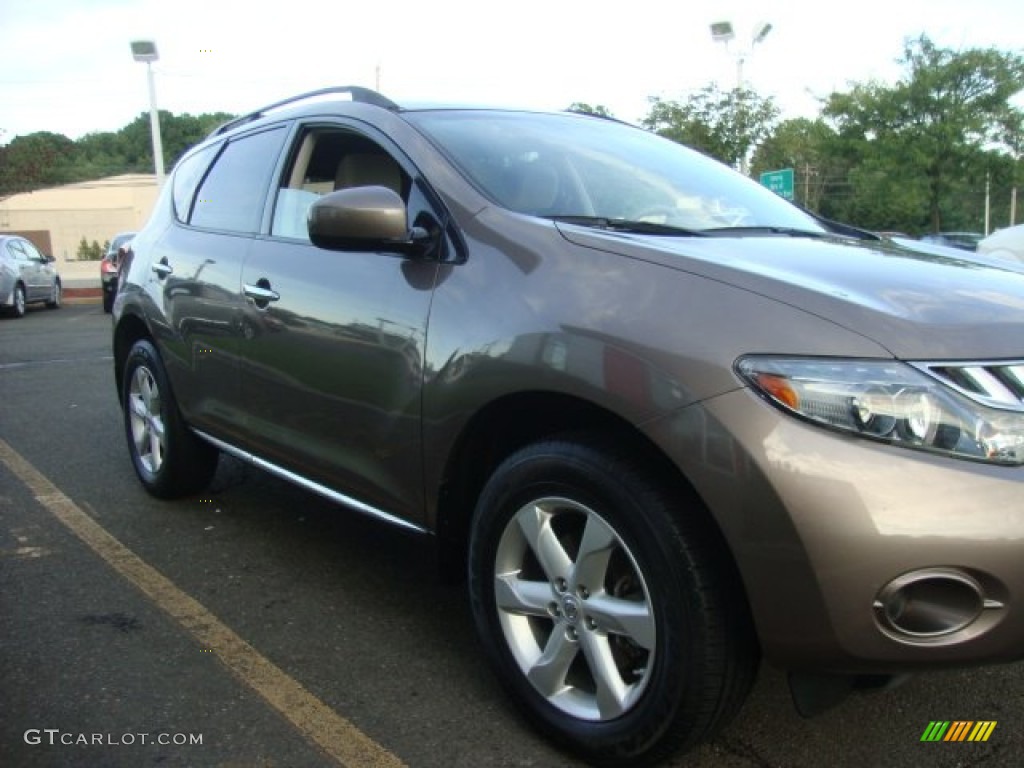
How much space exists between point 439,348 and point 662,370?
2.44 feet

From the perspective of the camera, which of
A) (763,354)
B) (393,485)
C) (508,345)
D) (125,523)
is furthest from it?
(125,523)

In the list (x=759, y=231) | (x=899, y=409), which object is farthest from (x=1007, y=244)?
(x=899, y=409)

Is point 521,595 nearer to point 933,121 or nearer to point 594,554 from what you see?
point 594,554

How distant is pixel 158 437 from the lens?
4426 mm

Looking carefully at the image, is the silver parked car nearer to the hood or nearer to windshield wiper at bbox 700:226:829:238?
windshield wiper at bbox 700:226:829:238

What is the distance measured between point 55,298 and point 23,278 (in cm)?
240

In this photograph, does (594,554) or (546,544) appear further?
(546,544)

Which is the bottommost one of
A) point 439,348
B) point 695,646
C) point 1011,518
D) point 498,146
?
point 695,646

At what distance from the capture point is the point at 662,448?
6.56ft

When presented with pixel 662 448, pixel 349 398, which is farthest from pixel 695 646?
pixel 349 398

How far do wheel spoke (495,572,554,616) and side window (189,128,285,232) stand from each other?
1.86m

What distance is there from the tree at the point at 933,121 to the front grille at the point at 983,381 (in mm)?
24937

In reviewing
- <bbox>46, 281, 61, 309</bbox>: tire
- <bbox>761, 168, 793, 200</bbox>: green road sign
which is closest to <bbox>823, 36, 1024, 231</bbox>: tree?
<bbox>761, 168, 793, 200</bbox>: green road sign

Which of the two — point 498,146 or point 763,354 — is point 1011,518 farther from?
point 498,146
